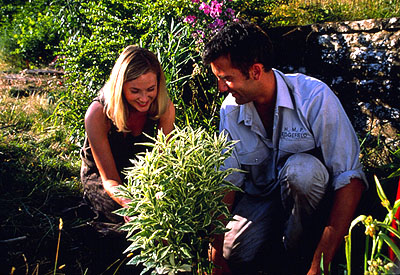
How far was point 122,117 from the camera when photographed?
2.73 meters

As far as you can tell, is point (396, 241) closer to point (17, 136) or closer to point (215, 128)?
point (215, 128)

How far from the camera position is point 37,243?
2836 millimetres

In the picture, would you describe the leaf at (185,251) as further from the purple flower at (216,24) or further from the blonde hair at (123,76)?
the purple flower at (216,24)

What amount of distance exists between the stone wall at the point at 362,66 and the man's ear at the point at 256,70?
117cm

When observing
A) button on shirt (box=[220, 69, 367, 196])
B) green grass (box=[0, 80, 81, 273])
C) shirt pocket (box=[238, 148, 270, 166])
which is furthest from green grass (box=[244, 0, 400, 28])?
green grass (box=[0, 80, 81, 273])

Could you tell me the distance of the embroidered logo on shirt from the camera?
2.53 meters

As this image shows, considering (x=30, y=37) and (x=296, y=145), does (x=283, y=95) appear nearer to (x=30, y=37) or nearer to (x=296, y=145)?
(x=296, y=145)

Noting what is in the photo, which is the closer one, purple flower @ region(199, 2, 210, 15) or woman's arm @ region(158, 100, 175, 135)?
woman's arm @ region(158, 100, 175, 135)

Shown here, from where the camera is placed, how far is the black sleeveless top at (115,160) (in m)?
2.94

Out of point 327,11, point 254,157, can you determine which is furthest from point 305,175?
point 327,11

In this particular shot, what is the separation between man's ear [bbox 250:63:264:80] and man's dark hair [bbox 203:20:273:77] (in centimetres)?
2

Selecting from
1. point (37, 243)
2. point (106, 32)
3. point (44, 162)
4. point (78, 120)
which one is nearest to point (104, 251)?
point (37, 243)

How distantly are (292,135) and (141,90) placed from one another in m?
0.94

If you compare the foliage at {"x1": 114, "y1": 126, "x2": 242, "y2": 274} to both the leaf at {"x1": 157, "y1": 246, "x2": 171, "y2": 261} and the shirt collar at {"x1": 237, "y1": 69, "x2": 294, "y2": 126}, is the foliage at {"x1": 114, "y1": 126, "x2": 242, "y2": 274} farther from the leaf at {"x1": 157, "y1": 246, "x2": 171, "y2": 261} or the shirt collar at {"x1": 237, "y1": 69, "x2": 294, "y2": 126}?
the shirt collar at {"x1": 237, "y1": 69, "x2": 294, "y2": 126}
